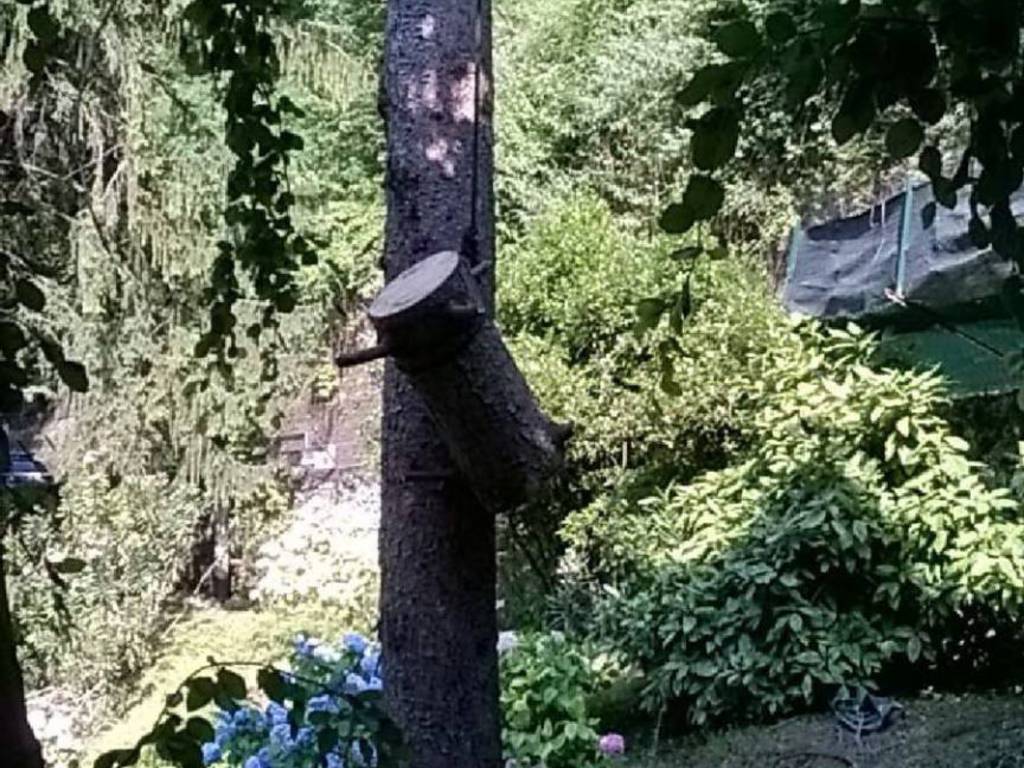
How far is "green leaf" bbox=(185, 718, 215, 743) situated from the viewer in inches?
30.8

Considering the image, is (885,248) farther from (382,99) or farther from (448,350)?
(448,350)

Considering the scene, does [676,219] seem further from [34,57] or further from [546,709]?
[546,709]

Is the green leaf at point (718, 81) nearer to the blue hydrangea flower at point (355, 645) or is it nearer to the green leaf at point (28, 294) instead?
the green leaf at point (28, 294)

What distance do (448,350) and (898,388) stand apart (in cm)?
324

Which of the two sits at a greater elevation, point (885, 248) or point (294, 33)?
point (294, 33)

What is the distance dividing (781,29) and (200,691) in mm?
490

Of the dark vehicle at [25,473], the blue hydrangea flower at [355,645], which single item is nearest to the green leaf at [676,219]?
the dark vehicle at [25,473]

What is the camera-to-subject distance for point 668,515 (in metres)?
5.20

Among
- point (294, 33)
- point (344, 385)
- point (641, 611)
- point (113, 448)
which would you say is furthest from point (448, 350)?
point (344, 385)

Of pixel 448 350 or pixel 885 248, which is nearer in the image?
pixel 448 350

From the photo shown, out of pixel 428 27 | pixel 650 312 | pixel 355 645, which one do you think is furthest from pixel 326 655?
pixel 650 312

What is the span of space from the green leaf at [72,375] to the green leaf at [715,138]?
0.40 metres

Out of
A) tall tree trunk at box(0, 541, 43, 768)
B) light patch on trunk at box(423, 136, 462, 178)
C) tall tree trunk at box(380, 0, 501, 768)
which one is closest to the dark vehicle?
tall tree trunk at box(0, 541, 43, 768)

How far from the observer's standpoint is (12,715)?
1.57ft
